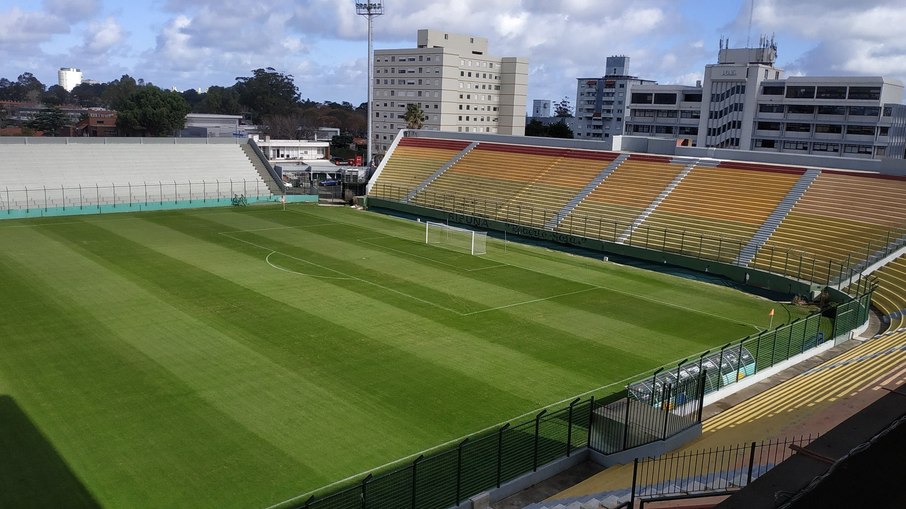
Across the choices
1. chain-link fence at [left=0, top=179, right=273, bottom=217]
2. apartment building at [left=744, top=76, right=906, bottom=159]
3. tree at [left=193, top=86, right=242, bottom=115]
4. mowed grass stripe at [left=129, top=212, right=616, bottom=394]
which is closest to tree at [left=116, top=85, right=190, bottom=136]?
chain-link fence at [left=0, top=179, right=273, bottom=217]

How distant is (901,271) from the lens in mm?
30750

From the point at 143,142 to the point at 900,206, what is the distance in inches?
2146

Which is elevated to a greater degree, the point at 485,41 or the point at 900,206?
the point at 485,41

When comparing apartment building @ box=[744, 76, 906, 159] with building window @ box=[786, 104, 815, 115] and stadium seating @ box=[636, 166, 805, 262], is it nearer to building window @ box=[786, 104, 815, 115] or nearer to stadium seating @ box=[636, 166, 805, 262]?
building window @ box=[786, 104, 815, 115]

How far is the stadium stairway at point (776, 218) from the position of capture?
36.0 meters

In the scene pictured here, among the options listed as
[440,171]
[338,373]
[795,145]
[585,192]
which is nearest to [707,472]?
[338,373]

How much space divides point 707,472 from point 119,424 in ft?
40.9

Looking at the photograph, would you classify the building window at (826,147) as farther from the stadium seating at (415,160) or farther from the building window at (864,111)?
the stadium seating at (415,160)

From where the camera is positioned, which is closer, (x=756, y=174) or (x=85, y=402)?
(x=85, y=402)

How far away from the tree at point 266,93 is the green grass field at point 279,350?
423 ft

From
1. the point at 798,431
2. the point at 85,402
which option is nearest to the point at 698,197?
the point at 798,431

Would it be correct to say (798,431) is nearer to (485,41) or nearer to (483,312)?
(483,312)

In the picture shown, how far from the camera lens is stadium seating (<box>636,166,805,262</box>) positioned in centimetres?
3800

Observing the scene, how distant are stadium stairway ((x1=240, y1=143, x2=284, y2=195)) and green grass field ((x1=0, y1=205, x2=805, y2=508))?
2030 centimetres
